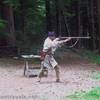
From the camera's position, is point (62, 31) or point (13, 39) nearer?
point (13, 39)

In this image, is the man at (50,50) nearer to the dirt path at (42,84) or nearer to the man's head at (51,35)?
the man's head at (51,35)

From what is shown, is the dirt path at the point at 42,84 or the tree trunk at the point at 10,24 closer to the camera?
the dirt path at the point at 42,84

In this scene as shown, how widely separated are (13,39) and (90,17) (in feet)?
33.1

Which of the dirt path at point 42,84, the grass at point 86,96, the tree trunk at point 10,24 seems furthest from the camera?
the tree trunk at point 10,24

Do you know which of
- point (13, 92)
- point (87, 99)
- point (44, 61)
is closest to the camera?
point (87, 99)

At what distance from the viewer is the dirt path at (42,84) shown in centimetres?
1333

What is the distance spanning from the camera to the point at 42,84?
15.9m

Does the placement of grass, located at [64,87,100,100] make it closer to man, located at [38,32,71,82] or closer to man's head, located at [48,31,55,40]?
man, located at [38,32,71,82]

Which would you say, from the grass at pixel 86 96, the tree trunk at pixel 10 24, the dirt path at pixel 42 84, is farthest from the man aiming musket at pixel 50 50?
the tree trunk at pixel 10 24

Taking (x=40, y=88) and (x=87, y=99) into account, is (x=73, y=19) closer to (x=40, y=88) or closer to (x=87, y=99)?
(x=40, y=88)

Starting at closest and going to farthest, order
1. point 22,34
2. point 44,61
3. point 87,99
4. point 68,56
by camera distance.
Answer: point 87,99 < point 44,61 < point 68,56 < point 22,34

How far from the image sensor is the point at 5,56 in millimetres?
24781

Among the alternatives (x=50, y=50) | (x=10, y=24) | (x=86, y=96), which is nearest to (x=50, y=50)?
(x=50, y=50)

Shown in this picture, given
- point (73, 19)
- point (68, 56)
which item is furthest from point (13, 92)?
point (73, 19)
